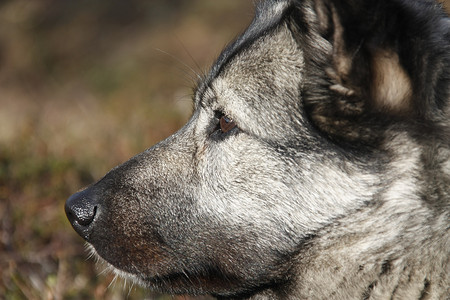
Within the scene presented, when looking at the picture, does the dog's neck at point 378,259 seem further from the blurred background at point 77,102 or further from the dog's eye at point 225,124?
the blurred background at point 77,102

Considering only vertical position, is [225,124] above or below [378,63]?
below

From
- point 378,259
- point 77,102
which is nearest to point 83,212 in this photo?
point 378,259

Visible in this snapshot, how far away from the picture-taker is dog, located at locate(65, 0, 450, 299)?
8.12ft

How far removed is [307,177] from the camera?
8.58 feet

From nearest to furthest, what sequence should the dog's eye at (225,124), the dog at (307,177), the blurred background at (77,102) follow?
the dog at (307,177) → the dog's eye at (225,124) → the blurred background at (77,102)

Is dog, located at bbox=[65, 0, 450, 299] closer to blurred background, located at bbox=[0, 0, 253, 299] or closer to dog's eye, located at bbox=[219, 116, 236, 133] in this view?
dog's eye, located at bbox=[219, 116, 236, 133]

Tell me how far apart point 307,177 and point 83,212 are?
Result: 1077 mm

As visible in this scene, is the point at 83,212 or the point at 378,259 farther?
the point at 83,212

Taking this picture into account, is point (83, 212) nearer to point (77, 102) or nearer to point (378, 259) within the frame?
point (378, 259)

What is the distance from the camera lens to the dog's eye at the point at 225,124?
9.32 ft

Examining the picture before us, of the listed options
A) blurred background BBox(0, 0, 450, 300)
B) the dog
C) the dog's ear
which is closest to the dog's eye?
the dog

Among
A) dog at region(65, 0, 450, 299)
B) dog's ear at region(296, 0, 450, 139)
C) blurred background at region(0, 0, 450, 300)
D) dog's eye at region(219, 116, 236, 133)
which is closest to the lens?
dog's ear at region(296, 0, 450, 139)

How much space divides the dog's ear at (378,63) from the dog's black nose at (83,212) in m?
1.13

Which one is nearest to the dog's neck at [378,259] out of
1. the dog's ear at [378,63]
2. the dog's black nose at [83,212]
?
the dog's ear at [378,63]
